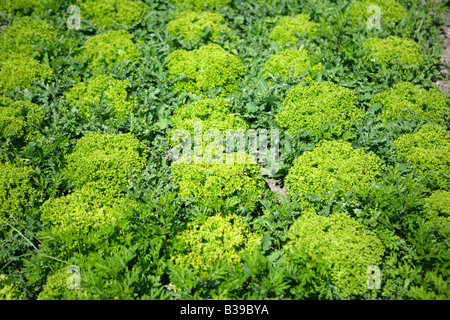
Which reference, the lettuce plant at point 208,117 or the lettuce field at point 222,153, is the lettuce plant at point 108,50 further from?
the lettuce plant at point 208,117

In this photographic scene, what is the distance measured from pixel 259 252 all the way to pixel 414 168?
2999mm

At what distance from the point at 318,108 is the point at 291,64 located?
59.0 inches

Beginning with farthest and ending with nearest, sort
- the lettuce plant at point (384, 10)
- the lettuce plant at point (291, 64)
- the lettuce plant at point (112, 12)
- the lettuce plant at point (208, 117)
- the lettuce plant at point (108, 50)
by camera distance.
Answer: the lettuce plant at point (384, 10) → the lettuce plant at point (112, 12) → the lettuce plant at point (108, 50) → the lettuce plant at point (291, 64) → the lettuce plant at point (208, 117)

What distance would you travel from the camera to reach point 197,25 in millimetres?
8320

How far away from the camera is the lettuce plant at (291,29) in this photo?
8.30 meters

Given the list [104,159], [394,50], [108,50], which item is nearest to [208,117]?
[104,159]

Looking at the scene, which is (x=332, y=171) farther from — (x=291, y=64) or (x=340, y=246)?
(x=291, y=64)

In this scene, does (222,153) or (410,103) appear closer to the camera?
(222,153)

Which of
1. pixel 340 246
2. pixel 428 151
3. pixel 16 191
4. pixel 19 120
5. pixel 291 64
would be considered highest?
pixel 291 64

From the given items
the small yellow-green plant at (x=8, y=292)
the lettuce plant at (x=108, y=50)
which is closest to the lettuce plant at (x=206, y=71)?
the lettuce plant at (x=108, y=50)

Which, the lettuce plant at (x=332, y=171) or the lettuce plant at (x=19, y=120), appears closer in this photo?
the lettuce plant at (x=332, y=171)

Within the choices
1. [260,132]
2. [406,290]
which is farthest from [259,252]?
[260,132]

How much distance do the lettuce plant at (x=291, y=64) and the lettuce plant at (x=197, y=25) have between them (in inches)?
62.6
